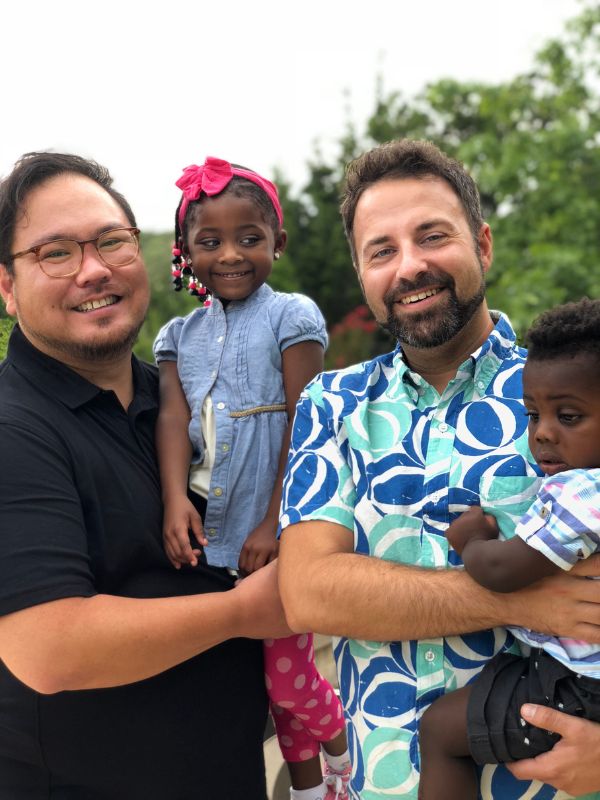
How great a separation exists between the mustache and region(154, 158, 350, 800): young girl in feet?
1.44

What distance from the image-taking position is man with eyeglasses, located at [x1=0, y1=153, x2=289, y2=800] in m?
1.92

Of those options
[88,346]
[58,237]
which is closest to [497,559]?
[88,346]

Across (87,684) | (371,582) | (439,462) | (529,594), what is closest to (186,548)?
(87,684)

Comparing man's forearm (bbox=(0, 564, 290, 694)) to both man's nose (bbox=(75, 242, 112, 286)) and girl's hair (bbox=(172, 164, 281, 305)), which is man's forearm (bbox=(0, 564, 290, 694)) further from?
girl's hair (bbox=(172, 164, 281, 305))

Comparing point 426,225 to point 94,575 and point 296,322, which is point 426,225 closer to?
point 296,322

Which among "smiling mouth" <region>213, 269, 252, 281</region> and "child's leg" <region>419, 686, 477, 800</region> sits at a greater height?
"smiling mouth" <region>213, 269, 252, 281</region>

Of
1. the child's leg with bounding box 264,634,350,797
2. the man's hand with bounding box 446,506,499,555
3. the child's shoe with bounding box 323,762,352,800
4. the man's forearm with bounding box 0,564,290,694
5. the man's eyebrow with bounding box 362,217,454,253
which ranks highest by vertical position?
the man's eyebrow with bounding box 362,217,454,253

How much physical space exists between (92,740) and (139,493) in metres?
0.66

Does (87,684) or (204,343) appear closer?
(87,684)

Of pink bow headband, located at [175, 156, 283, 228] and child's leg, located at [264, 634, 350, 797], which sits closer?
child's leg, located at [264, 634, 350, 797]

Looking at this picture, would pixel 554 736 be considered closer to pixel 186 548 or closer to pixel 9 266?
pixel 186 548

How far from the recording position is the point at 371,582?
1934mm

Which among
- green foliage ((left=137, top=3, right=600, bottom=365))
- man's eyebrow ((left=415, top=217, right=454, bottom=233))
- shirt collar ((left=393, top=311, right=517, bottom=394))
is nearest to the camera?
shirt collar ((left=393, top=311, right=517, bottom=394))

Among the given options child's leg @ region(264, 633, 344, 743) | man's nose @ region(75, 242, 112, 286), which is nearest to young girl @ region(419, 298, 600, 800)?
child's leg @ region(264, 633, 344, 743)
